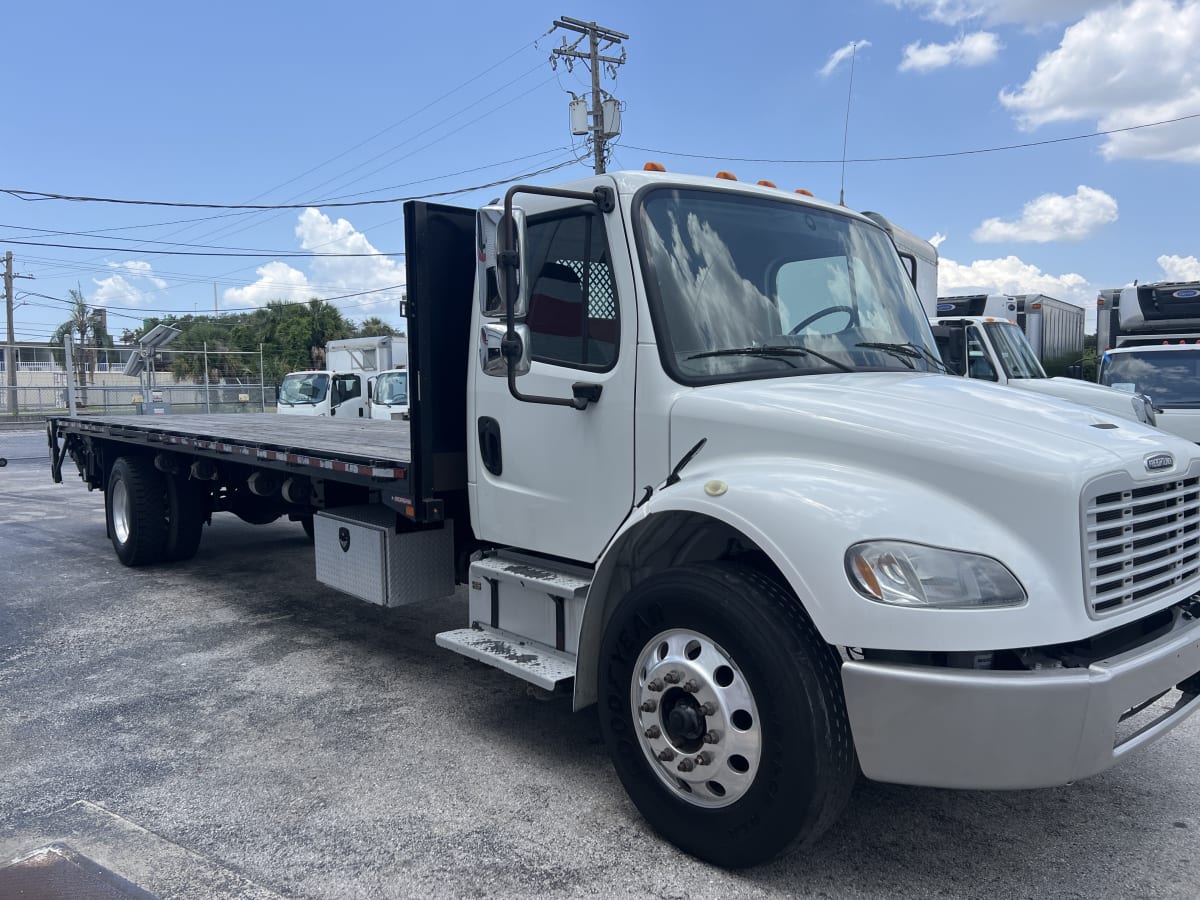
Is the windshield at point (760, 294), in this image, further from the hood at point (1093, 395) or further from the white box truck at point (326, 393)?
the white box truck at point (326, 393)

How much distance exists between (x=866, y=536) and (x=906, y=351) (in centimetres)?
157

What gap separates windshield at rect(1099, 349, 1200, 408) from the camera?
11.6 meters

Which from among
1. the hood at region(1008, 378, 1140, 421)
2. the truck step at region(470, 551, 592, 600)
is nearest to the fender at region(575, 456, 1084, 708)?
the truck step at region(470, 551, 592, 600)

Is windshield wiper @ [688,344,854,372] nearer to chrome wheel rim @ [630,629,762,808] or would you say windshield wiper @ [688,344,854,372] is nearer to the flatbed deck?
chrome wheel rim @ [630,629,762,808]

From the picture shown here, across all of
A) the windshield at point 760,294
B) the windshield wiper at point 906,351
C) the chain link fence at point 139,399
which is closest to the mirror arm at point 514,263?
the windshield at point 760,294

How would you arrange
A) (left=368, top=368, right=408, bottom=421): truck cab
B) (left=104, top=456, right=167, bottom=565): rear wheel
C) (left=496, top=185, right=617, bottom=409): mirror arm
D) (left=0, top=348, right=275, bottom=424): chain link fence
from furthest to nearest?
(left=0, top=348, right=275, bottom=424): chain link fence
(left=368, top=368, right=408, bottom=421): truck cab
(left=104, top=456, right=167, bottom=565): rear wheel
(left=496, top=185, right=617, bottom=409): mirror arm

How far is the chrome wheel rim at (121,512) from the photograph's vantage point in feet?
27.0

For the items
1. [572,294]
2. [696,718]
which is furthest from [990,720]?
[572,294]

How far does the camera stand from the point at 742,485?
3.08 m

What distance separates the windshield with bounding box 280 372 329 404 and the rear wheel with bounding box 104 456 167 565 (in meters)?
12.2

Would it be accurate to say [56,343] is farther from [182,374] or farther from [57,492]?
[57,492]

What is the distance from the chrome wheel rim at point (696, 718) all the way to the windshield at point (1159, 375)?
1025cm

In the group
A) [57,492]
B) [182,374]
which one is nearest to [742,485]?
[57,492]

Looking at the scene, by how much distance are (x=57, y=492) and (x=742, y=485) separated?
47.3ft
